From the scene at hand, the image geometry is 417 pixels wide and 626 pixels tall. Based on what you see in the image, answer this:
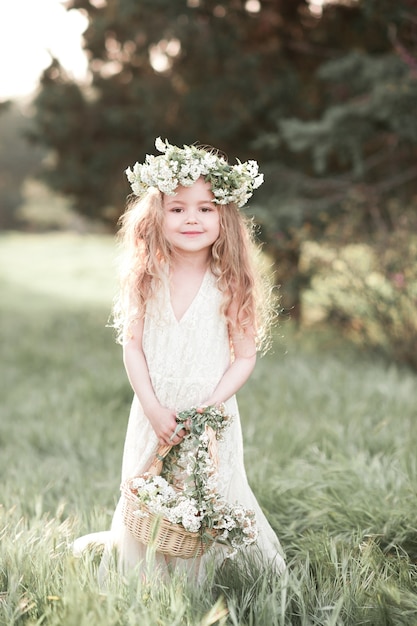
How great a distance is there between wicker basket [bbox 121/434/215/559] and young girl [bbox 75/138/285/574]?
0.18 m

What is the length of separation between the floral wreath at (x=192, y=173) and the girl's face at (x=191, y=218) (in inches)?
1.3

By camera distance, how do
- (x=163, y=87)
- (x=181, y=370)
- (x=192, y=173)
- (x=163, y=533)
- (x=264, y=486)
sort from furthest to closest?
1. (x=163, y=87)
2. (x=264, y=486)
3. (x=181, y=370)
4. (x=192, y=173)
5. (x=163, y=533)

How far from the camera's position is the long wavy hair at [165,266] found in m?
2.69

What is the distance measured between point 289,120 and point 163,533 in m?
5.52

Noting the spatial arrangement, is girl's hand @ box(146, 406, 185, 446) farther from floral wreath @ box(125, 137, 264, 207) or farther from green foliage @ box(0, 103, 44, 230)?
green foliage @ box(0, 103, 44, 230)

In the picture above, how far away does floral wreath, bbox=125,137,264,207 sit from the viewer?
2.52 metres

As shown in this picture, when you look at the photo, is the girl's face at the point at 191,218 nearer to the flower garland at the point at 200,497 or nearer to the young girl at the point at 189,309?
the young girl at the point at 189,309

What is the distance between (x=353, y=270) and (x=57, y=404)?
118 inches

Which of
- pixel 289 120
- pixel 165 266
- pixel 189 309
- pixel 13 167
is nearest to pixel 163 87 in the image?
pixel 289 120

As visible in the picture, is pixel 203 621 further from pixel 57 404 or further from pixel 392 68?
pixel 392 68

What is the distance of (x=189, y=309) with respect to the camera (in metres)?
2.65

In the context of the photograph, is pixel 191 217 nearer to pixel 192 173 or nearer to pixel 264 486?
pixel 192 173

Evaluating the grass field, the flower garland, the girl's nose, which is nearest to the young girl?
the girl's nose

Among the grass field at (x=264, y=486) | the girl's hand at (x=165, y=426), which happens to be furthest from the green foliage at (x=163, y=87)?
the girl's hand at (x=165, y=426)
